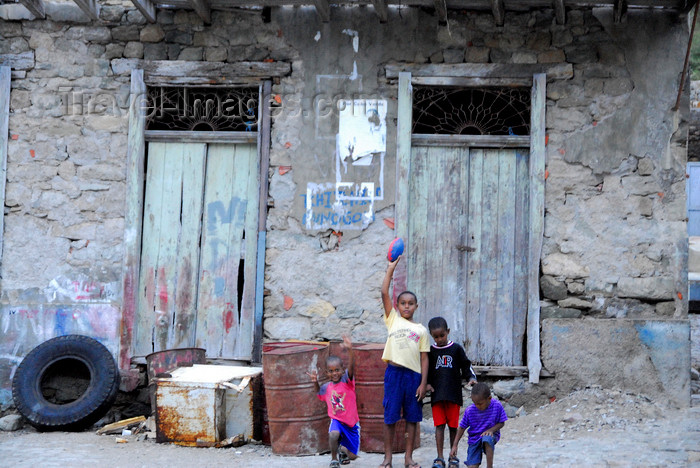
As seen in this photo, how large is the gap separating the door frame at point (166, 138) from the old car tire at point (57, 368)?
0.36 metres

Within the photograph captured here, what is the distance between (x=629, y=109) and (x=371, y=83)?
239 centimetres

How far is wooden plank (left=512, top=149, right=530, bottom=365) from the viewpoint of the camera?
25.0ft

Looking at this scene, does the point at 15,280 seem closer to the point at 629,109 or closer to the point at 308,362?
the point at 308,362

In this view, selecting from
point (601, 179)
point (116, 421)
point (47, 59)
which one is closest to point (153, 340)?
point (116, 421)

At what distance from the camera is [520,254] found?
7.66m

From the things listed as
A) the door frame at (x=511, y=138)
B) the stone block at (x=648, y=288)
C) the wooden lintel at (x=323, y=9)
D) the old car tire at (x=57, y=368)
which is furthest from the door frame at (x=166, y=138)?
the stone block at (x=648, y=288)

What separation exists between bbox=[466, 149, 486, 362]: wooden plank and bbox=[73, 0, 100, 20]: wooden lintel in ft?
12.6

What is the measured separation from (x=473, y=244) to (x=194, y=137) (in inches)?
113

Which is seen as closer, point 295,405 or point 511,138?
point 295,405

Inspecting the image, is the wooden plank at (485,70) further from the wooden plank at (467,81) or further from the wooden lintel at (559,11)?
the wooden lintel at (559,11)

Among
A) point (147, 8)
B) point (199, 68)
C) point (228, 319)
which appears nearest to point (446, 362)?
point (228, 319)

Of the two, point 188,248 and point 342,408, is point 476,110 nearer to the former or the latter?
point 188,248

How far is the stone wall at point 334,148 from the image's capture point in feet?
24.6

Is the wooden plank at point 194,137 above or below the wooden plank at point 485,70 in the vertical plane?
below
